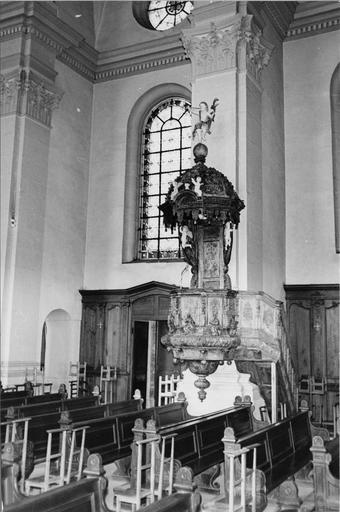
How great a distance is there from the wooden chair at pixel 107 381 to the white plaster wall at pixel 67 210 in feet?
3.50

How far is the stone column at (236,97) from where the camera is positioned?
10742 mm

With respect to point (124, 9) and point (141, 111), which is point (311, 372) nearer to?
point (141, 111)

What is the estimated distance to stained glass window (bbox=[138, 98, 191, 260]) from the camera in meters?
14.2

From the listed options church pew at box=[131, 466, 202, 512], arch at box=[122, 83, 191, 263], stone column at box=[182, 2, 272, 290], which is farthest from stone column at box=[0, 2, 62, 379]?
church pew at box=[131, 466, 202, 512]

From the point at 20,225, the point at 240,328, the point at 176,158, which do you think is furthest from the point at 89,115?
the point at 240,328

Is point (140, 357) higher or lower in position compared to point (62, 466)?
higher

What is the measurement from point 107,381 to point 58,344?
1.66 meters

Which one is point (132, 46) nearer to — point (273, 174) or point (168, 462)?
point (273, 174)

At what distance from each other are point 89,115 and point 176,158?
2.84 m

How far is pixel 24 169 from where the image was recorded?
1250 centimetres

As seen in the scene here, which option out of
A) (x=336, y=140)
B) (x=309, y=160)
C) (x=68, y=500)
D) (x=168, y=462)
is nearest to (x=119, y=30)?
(x=309, y=160)

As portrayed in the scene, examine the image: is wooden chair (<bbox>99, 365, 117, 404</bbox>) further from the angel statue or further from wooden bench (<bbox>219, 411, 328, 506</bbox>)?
wooden bench (<bbox>219, 411, 328, 506</bbox>)

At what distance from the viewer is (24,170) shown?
12500mm

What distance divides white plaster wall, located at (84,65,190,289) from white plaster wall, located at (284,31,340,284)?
2926 mm
